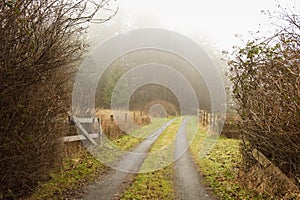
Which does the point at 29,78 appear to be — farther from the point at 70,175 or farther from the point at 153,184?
the point at 153,184

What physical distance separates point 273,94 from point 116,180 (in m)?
4.13

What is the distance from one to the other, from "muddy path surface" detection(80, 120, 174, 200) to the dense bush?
10.6ft

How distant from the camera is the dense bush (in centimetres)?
484

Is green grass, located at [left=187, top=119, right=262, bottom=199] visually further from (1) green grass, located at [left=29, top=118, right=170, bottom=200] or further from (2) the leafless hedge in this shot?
(2) the leafless hedge

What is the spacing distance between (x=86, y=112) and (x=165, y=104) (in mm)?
25290

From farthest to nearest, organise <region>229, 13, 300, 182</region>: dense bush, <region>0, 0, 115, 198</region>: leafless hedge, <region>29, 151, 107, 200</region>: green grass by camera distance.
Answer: <region>29, 151, 107, 200</region>: green grass
<region>229, 13, 300, 182</region>: dense bush
<region>0, 0, 115, 198</region>: leafless hedge

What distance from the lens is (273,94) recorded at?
533 cm

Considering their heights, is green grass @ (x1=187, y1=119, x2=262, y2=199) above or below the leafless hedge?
below

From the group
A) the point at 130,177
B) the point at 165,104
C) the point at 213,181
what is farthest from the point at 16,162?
the point at 165,104

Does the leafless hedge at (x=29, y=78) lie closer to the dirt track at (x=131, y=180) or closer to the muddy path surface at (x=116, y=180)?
the muddy path surface at (x=116, y=180)

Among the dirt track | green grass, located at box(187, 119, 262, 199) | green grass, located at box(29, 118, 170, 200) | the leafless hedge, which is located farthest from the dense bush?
green grass, located at box(29, 118, 170, 200)

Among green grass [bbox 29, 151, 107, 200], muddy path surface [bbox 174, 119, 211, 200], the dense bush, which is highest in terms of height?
the dense bush

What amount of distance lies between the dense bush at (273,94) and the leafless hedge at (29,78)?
365 centimetres

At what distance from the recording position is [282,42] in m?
5.50
